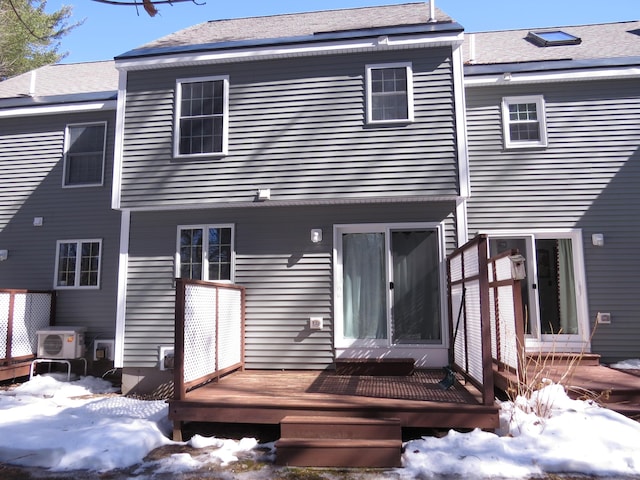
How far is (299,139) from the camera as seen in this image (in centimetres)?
670

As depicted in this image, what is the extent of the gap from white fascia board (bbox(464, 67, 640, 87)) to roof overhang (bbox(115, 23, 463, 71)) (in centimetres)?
105

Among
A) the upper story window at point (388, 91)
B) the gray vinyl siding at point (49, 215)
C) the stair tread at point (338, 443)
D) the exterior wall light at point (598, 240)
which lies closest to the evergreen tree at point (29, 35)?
the gray vinyl siding at point (49, 215)

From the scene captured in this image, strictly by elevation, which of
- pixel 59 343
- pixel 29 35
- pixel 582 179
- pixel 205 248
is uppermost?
pixel 29 35

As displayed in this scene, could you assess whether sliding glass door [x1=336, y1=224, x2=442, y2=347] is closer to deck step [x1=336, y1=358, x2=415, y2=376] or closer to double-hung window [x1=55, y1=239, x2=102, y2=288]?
deck step [x1=336, y1=358, x2=415, y2=376]

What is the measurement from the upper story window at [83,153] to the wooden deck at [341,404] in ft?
17.3

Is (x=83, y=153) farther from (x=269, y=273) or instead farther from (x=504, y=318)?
Result: (x=504, y=318)

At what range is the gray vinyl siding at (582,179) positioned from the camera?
6711 mm

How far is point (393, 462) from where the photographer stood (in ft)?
12.1

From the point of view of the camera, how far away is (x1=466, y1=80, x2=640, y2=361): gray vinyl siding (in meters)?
6.71

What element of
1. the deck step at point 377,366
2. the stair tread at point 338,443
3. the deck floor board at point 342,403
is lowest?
the stair tread at point 338,443

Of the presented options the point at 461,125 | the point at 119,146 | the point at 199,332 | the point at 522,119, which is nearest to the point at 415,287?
the point at 461,125

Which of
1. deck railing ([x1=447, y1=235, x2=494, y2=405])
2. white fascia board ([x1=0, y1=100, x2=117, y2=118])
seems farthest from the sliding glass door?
white fascia board ([x1=0, y1=100, x2=117, y2=118])

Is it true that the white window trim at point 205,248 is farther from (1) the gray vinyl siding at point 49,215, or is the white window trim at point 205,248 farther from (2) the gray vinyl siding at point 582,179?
(2) the gray vinyl siding at point 582,179

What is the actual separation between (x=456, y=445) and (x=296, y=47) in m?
5.73
